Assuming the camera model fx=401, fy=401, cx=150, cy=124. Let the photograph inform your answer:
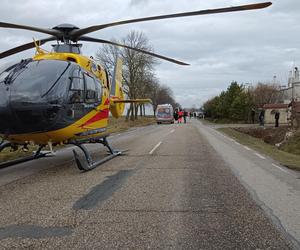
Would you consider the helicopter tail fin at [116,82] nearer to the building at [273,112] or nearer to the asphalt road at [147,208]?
the asphalt road at [147,208]

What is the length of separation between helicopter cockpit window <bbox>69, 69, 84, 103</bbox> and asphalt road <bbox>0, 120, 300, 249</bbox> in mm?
1867

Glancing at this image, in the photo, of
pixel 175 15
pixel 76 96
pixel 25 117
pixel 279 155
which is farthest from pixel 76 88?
pixel 279 155

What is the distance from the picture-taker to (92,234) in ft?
16.7

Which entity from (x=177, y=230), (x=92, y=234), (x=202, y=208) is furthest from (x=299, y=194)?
(x=92, y=234)

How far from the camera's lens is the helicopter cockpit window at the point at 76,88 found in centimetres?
1007

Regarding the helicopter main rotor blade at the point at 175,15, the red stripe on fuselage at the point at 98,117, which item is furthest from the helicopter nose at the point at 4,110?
the helicopter main rotor blade at the point at 175,15

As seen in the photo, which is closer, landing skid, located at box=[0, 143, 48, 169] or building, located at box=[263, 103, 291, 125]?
landing skid, located at box=[0, 143, 48, 169]

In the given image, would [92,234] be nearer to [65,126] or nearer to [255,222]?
[255,222]

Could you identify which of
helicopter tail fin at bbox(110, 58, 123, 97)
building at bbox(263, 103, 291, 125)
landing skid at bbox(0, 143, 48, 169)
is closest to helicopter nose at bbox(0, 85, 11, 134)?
landing skid at bbox(0, 143, 48, 169)

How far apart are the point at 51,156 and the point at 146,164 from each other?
3997 mm

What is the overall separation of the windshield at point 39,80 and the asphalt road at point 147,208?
1905mm

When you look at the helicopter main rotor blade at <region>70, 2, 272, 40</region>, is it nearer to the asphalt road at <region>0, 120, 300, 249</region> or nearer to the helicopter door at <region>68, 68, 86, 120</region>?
the helicopter door at <region>68, 68, 86, 120</region>

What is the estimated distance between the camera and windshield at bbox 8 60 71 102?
8992 mm

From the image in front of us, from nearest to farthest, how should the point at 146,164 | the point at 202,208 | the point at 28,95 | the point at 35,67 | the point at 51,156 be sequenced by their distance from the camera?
the point at 202,208, the point at 28,95, the point at 35,67, the point at 146,164, the point at 51,156
